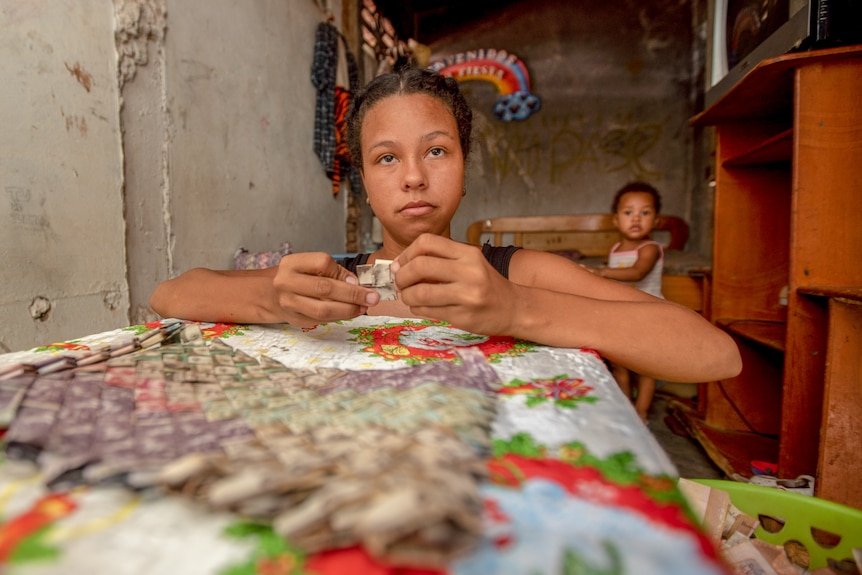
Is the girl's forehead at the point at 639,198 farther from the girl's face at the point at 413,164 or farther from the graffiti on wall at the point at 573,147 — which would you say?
the girl's face at the point at 413,164

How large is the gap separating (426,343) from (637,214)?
247cm

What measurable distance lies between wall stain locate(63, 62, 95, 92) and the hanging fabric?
4.88ft

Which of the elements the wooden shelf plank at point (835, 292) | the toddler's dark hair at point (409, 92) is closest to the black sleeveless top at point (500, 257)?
the toddler's dark hair at point (409, 92)

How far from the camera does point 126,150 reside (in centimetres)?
143

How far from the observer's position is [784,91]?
1474mm

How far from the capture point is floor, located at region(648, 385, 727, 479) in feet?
5.56

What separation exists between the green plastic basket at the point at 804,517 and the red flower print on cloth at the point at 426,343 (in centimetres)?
55

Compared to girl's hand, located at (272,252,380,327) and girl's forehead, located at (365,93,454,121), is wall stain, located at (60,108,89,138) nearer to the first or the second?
girl's forehead, located at (365,93,454,121)

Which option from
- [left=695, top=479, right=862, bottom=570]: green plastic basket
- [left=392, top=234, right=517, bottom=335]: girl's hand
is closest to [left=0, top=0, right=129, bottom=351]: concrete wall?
[left=392, top=234, right=517, bottom=335]: girl's hand

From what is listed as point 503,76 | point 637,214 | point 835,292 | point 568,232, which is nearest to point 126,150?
point 835,292

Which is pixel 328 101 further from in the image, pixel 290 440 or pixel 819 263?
pixel 290 440

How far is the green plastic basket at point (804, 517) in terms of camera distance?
72 centimetres

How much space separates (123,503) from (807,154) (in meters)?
1.64

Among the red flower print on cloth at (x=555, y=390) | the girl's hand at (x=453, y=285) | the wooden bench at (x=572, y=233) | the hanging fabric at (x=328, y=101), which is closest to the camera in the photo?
the red flower print on cloth at (x=555, y=390)
